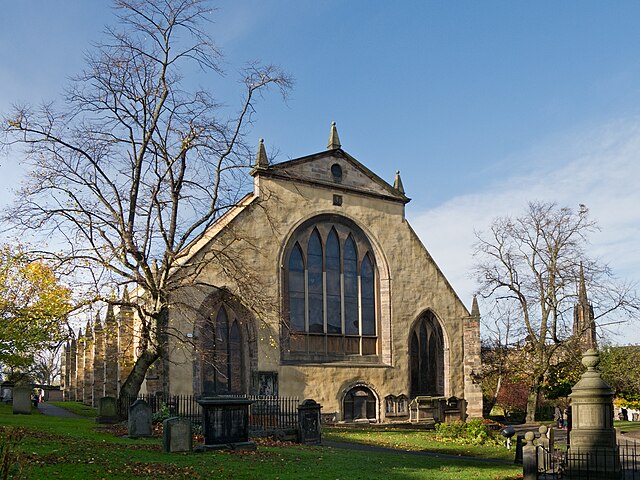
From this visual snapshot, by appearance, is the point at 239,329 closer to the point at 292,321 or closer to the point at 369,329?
the point at 292,321

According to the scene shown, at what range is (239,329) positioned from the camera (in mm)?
28516

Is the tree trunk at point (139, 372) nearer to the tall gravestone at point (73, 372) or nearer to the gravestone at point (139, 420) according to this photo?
the gravestone at point (139, 420)

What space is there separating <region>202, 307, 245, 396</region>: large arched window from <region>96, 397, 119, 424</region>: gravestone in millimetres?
3727

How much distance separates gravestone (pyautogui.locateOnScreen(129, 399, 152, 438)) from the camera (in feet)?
62.6

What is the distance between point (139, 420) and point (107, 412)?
6384 millimetres

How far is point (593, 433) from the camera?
14.6 metres

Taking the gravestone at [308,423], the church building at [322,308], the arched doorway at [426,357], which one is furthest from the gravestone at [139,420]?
the arched doorway at [426,357]

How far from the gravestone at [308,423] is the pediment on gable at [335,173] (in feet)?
39.6

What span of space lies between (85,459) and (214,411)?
13.8 feet

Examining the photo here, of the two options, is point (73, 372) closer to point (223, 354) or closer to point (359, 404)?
point (223, 354)

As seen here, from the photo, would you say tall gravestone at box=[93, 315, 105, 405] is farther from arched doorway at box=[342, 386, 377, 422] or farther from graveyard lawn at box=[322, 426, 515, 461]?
graveyard lawn at box=[322, 426, 515, 461]

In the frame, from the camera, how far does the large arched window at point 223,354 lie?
27547 mm

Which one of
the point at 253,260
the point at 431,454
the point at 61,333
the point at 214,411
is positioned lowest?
the point at 431,454

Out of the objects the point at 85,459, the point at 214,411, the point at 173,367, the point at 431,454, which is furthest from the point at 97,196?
the point at 431,454
